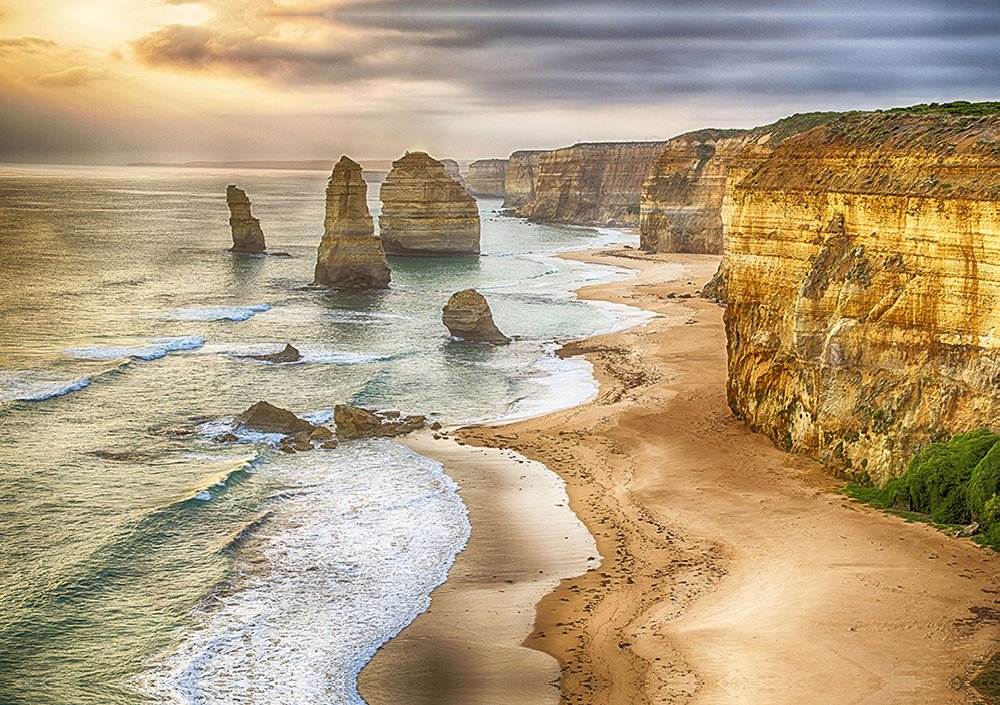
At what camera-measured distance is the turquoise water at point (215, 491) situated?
59.9ft

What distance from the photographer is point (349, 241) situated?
7119 centimetres

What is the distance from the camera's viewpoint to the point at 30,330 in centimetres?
5016

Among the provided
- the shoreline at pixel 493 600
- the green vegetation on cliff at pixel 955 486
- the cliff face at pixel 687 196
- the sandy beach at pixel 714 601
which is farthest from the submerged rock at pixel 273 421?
the cliff face at pixel 687 196

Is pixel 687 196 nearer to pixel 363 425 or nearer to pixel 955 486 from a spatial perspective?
pixel 363 425

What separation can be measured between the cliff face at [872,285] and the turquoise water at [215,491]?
10.4 metres

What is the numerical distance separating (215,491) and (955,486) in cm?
1879

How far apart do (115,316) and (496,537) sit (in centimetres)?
4060

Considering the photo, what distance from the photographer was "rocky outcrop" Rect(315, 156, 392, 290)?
224 ft

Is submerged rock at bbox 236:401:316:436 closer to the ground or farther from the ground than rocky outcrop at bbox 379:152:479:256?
closer to the ground

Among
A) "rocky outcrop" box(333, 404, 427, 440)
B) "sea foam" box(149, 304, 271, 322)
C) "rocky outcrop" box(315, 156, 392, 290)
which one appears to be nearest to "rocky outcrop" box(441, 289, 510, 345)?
"sea foam" box(149, 304, 271, 322)

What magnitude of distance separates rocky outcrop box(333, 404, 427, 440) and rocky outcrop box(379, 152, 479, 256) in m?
63.0

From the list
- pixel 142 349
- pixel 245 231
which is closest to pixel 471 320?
pixel 142 349

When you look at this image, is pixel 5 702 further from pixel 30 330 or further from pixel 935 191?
pixel 30 330

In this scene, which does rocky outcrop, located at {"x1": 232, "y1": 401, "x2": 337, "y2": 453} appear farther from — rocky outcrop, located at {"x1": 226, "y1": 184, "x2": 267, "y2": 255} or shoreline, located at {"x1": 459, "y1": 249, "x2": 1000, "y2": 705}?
rocky outcrop, located at {"x1": 226, "y1": 184, "x2": 267, "y2": 255}
